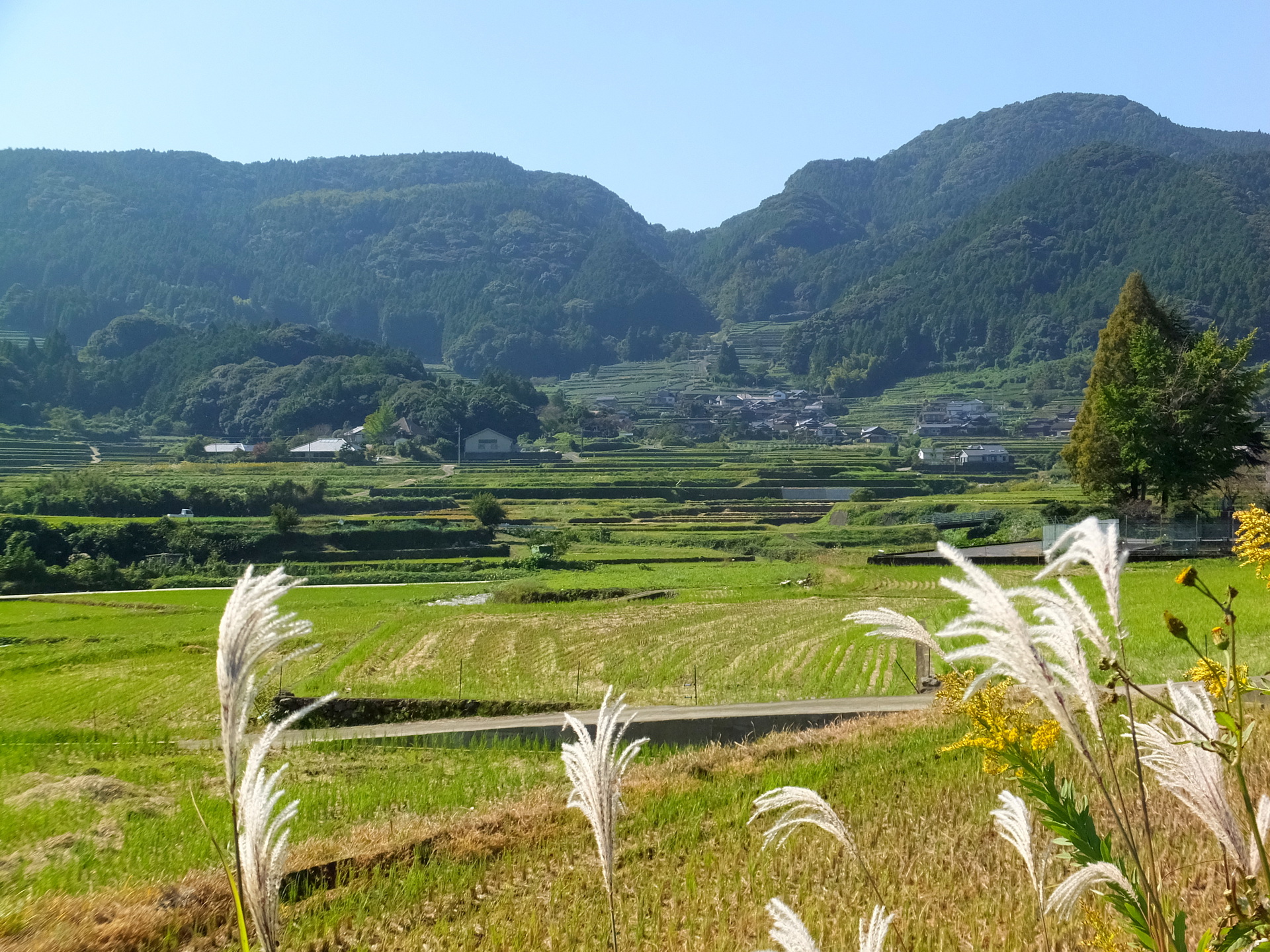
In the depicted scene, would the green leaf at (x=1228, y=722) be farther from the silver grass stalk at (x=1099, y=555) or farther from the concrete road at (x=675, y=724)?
the concrete road at (x=675, y=724)

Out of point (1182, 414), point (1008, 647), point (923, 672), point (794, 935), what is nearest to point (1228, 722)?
point (1008, 647)

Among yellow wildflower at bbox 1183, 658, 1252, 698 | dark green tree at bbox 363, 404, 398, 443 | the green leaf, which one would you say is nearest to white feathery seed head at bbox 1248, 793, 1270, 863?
Result: the green leaf

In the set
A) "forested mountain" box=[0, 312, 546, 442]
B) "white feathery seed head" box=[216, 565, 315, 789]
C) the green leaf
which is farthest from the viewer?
"forested mountain" box=[0, 312, 546, 442]

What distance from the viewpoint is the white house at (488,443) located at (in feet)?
301

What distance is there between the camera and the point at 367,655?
73.3 ft

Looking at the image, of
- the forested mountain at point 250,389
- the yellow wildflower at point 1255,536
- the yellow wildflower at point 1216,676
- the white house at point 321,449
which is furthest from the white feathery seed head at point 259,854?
the forested mountain at point 250,389

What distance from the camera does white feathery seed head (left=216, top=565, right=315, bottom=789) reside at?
1956 millimetres

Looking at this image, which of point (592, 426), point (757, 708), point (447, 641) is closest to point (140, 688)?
point (447, 641)

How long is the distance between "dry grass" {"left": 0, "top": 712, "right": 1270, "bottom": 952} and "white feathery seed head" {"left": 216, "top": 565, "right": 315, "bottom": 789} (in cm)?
280

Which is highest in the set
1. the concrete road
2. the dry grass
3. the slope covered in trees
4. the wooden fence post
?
the slope covered in trees

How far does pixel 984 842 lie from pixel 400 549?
44.0 metres

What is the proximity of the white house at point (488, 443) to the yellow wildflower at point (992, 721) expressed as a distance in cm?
8929

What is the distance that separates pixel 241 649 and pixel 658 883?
166 inches

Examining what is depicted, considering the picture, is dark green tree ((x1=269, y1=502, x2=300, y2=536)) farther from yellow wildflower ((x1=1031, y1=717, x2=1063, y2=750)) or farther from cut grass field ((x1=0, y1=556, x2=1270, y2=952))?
yellow wildflower ((x1=1031, y1=717, x2=1063, y2=750))
